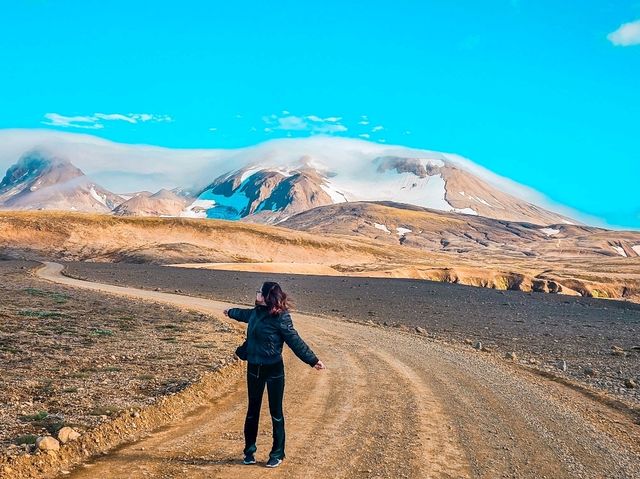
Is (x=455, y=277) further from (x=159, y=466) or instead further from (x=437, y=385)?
(x=159, y=466)

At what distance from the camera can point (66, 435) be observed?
358 inches

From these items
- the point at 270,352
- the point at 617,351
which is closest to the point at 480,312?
the point at 617,351

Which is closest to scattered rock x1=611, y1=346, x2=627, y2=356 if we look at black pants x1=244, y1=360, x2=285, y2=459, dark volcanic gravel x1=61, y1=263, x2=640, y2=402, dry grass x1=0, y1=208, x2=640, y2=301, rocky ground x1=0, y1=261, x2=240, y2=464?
dark volcanic gravel x1=61, y1=263, x2=640, y2=402

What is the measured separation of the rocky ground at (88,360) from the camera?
10352mm

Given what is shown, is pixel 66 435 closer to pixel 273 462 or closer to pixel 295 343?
pixel 273 462

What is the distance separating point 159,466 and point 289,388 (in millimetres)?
5704

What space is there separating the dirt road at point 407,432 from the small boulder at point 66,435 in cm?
67

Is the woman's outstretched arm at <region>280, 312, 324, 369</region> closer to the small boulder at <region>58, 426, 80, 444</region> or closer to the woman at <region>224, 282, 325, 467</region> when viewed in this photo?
the woman at <region>224, 282, 325, 467</region>

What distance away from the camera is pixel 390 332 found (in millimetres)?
27016

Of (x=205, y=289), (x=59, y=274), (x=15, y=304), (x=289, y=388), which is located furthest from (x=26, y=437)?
(x=59, y=274)

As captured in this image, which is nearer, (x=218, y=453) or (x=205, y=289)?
(x=218, y=453)

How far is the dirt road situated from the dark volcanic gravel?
348 cm

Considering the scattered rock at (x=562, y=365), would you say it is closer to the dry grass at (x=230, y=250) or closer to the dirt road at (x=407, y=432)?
the dirt road at (x=407, y=432)

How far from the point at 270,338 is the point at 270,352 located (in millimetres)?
213
